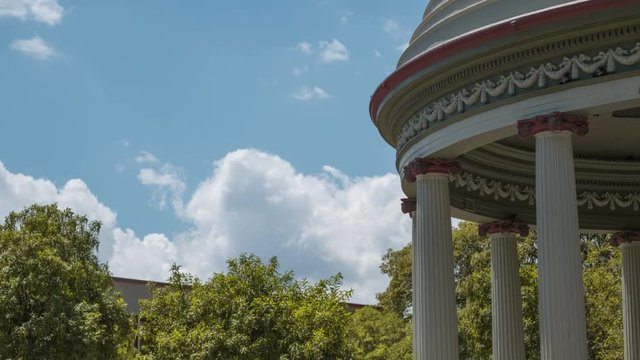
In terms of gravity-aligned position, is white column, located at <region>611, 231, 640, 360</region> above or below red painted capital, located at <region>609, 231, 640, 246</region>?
below

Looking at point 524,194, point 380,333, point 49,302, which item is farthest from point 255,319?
point 380,333

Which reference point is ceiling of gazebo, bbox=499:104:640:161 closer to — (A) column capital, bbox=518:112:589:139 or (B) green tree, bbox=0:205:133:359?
(A) column capital, bbox=518:112:589:139

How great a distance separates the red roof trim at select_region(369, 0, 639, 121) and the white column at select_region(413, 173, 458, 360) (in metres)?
2.63

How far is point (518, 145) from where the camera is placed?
29250 mm

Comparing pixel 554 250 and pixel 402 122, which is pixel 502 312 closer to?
pixel 402 122

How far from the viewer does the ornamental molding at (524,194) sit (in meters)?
29.4

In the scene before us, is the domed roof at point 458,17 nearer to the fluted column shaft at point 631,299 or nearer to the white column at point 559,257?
the white column at point 559,257

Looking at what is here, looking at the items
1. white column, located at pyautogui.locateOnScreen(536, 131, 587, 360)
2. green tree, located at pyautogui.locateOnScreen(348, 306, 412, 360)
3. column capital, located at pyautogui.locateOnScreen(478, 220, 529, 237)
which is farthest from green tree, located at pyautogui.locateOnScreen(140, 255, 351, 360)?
green tree, located at pyautogui.locateOnScreen(348, 306, 412, 360)

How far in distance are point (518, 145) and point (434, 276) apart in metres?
7.10

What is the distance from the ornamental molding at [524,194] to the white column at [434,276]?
13.3 ft

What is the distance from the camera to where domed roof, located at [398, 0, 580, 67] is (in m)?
22.3

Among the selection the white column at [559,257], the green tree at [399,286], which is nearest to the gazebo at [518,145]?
the white column at [559,257]

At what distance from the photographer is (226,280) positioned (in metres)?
41.3

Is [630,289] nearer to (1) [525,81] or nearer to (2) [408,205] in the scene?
(2) [408,205]
